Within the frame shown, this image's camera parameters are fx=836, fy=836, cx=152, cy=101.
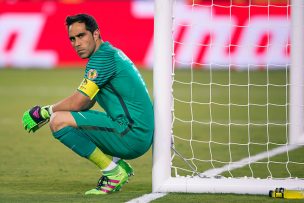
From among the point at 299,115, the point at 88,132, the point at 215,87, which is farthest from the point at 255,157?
the point at 215,87

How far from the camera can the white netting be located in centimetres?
748

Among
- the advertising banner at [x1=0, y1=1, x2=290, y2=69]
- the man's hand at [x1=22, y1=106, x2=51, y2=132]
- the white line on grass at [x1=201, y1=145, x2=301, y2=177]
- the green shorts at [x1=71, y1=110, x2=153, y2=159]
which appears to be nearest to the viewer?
the green shorts at [x1=71, y1=110, x2=153, y2=159]

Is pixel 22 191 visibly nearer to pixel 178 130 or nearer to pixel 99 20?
pixel 178 130

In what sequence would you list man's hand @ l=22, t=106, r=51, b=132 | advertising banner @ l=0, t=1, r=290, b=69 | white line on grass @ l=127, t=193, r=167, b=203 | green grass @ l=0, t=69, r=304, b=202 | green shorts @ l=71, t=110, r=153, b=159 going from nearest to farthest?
white line on grass @ l=127, t=193, r=167, b=203, green grass @ l=0, t=69, r=304, b=202, green shorts @ l=71, t=110, r=153, b=159, man's hand @ l=22, t=106, r=51, b=132, advertising banner @ l=0, t=1, r=290, b=69

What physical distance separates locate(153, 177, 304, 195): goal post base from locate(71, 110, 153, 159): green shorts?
14.4 inches

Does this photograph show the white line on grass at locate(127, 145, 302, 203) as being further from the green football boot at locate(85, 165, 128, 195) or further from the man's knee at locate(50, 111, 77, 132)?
the man's knee at locate(50, 111, 77, 132)

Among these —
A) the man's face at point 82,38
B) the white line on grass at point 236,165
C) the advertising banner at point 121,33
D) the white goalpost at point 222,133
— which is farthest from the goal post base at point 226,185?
the advertising banner at point 121,33

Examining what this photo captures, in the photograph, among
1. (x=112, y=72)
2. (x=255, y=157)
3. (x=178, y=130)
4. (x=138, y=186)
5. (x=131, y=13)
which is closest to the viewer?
(x=112, y=72)

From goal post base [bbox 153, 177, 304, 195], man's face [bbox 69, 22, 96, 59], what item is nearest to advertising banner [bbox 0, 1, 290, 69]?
man's face [bbox 69, 22, 96, 59]

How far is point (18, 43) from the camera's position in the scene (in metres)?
18.0

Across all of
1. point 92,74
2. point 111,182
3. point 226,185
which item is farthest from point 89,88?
point 226,185

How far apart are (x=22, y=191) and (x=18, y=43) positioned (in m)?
12.1

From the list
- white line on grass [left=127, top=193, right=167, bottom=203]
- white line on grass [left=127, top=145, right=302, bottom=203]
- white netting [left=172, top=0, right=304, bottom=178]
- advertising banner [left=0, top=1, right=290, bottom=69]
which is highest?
advertising banner [left=0, top=1, right=290, bottom=69]

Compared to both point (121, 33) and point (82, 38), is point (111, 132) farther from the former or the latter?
point (121, 33)
